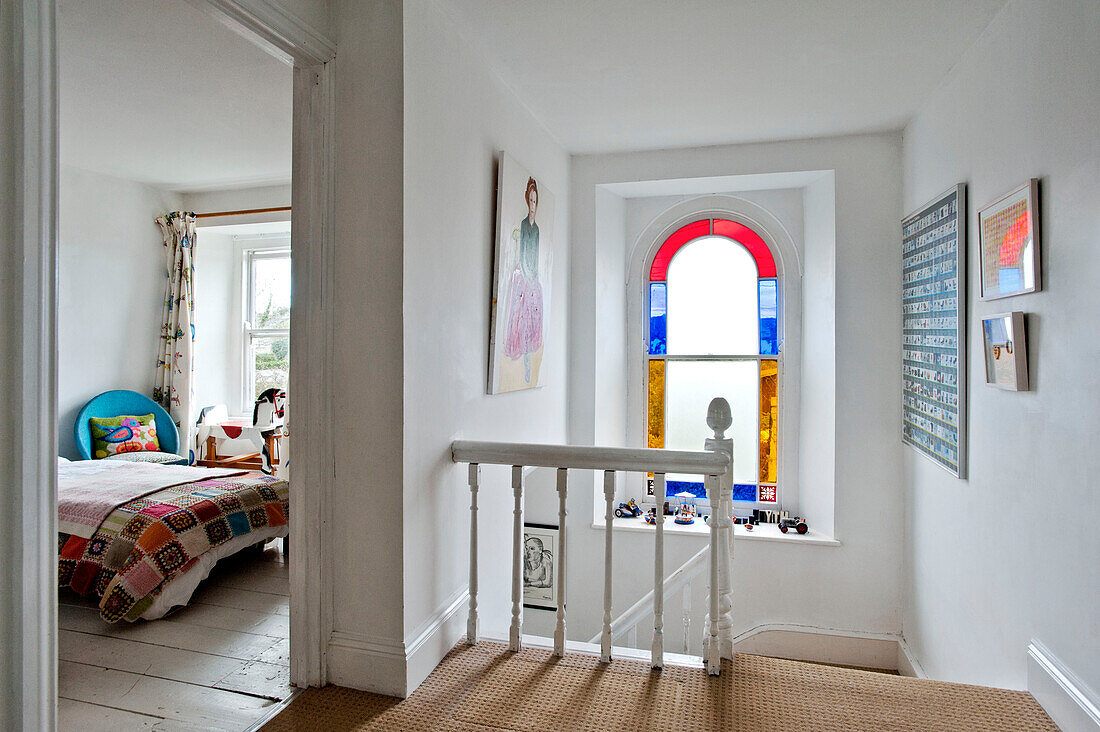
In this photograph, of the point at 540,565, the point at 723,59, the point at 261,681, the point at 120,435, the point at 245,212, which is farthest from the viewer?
the point at 245,212

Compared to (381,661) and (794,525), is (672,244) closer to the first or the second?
(794,525)

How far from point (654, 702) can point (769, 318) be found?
9.00ft

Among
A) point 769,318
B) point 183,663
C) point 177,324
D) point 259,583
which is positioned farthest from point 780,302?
point 177,324

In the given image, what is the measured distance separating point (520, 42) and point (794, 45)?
1.04 m

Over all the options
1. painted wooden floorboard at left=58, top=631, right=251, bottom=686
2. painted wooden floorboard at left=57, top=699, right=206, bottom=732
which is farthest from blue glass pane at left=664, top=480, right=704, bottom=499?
painted wooden floorboard at left=57, top=699, right=206, bottom=732

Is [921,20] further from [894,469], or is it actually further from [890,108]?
[894,469]

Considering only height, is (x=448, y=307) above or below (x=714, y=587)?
above

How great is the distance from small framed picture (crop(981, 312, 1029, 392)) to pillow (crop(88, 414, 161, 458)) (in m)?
4.93

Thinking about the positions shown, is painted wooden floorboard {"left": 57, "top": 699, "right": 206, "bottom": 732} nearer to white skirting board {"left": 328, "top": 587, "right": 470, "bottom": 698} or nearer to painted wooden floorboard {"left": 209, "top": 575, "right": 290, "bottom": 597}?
white skirting board {"left": 328, "top": 587, "right": 470, "bottom": 698}

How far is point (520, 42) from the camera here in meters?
2.38

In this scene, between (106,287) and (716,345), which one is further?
(106,287)

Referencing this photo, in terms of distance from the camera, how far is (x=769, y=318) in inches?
158

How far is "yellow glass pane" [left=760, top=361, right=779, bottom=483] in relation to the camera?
13.1ft

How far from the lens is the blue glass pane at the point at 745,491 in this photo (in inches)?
157
